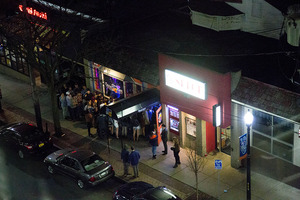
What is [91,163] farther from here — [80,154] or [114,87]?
[114,87]

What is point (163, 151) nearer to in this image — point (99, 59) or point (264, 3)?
point (99, 59)

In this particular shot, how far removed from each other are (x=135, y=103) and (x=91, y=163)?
4674 millimetres

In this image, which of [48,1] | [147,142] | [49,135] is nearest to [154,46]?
[147,142]

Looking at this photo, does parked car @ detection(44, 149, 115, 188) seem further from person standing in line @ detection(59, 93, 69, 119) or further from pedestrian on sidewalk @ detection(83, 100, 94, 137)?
person standing in line @ detection(59, 93, 69, 119)

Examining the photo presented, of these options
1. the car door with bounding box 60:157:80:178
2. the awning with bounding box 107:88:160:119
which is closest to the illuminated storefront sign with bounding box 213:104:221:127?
the awning with bounding box 107:88:160:119

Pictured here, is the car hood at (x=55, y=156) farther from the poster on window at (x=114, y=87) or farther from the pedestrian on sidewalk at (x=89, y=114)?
the poster on window at (x=114, y=87)

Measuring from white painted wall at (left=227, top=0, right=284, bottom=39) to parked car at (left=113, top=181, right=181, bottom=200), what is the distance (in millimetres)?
11024

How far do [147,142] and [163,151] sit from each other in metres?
1.80

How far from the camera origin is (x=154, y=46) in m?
30.5

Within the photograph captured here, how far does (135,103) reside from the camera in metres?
28.1

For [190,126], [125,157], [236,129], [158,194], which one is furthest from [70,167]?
[236,129]

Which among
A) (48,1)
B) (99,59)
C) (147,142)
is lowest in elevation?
(147,142)

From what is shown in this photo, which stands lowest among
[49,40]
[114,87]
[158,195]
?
[114,87]

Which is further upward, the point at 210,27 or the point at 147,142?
the point at 210,27
